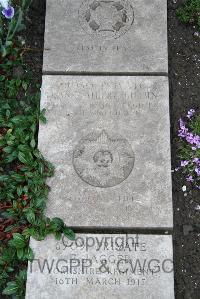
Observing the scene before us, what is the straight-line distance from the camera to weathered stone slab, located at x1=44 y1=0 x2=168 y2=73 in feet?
12.9

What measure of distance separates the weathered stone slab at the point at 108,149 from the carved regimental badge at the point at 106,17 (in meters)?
0.43

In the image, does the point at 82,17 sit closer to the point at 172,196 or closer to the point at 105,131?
the point at 105,131

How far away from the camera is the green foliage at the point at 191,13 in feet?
14.4

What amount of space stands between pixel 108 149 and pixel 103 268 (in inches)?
33.5

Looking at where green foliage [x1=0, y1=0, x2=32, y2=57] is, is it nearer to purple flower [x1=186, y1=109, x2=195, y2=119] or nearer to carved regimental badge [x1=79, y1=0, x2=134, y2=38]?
carved regimental badge [x1=79, y1=0, x2=134, y2=38]

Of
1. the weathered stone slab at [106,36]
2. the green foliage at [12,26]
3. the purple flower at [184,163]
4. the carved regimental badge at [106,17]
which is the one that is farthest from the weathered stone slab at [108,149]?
the green foliage at [12,26]

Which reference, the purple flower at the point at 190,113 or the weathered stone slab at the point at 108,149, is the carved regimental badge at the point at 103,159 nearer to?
the weathered stone slab at the point at 108,149

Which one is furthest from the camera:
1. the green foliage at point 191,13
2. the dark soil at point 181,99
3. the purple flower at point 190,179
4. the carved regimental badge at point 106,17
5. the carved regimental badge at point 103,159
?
the green foliage at point 191,13

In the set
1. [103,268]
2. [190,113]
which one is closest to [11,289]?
[103,268]

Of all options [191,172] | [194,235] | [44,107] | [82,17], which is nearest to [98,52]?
[82,17]

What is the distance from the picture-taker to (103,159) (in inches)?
143

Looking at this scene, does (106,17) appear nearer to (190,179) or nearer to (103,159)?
(103,159)

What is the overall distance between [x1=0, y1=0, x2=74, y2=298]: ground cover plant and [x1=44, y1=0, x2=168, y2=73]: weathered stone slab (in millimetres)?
317

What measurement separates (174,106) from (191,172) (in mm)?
582
